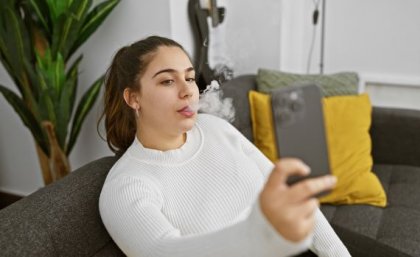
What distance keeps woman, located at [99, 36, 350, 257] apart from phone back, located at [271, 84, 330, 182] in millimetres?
210

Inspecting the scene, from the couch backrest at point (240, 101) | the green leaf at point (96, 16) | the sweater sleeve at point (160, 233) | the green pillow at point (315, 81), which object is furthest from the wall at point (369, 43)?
the sweater sleeve at point (160, 233)

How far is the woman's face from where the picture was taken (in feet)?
3.39

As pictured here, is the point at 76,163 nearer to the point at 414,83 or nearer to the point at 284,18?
the point at 284,18

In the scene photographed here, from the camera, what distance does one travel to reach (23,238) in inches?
34.9

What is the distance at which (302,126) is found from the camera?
62 cm

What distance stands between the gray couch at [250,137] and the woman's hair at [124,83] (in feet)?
0.28

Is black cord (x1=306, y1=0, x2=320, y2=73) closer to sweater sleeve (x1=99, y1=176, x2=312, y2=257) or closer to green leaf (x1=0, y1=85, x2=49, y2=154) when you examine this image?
green leaf (x1=0, y1=85, x2=49, y2=154)

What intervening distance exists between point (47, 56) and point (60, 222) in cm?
77

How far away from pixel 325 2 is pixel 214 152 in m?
1.61

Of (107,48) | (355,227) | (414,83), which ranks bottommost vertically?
(355,227)

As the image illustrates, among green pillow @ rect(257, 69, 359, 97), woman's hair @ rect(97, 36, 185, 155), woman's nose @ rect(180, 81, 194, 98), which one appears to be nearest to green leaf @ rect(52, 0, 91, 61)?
woman's hair @ rect(97, 36, 185, 155)

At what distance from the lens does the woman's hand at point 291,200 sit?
54 cm

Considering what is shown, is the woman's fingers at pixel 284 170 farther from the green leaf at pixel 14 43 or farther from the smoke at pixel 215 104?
the green leaf at pixel 14 43

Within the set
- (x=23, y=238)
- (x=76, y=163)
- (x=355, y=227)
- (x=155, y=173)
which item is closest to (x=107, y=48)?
(x=76, y=163)
